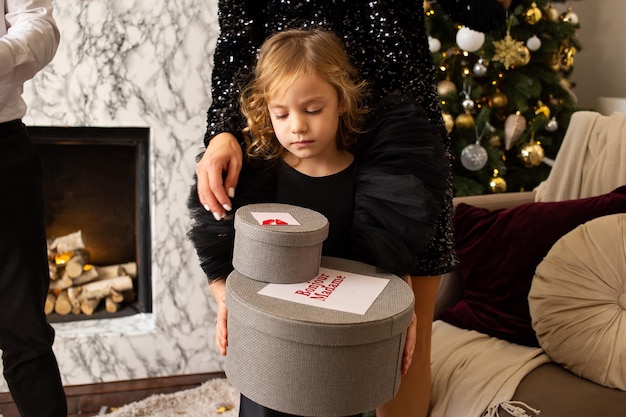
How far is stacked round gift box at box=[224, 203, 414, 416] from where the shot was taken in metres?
0.79

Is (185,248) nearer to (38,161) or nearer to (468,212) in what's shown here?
(38,161)

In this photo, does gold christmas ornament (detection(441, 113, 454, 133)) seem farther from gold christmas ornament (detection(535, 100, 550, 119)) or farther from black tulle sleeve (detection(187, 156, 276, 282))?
black tulle sleeve (detection(187, 156, 276, 282))

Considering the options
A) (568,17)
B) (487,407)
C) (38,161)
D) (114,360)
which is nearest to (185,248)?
(114,360)

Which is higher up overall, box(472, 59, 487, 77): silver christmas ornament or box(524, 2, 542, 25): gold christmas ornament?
box(524, 2, 542, 25): gold christmas ornament

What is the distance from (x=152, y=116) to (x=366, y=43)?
1.11m

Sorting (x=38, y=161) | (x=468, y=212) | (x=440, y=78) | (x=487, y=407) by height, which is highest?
(x=440, y=78)

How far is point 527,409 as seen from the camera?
1.35m

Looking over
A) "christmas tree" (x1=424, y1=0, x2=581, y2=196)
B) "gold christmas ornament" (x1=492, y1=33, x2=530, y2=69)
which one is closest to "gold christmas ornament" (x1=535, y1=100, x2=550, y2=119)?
"christmas tree" (x1=424, y1=0, x2=581, y2=196)

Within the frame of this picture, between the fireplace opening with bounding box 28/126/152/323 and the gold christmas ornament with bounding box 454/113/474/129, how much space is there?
123 centimetres

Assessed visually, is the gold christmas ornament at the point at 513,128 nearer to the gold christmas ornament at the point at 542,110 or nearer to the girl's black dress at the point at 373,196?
the gold christmas ornament at the point at 542,110

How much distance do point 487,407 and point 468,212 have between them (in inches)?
23.9

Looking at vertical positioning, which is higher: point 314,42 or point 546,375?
point 314,42

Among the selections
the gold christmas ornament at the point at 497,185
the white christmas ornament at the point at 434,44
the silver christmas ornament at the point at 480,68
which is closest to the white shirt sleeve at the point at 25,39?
the white christmas ornament at the point at 434,44

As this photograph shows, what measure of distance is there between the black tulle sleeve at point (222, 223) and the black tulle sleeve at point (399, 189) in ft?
0.55
